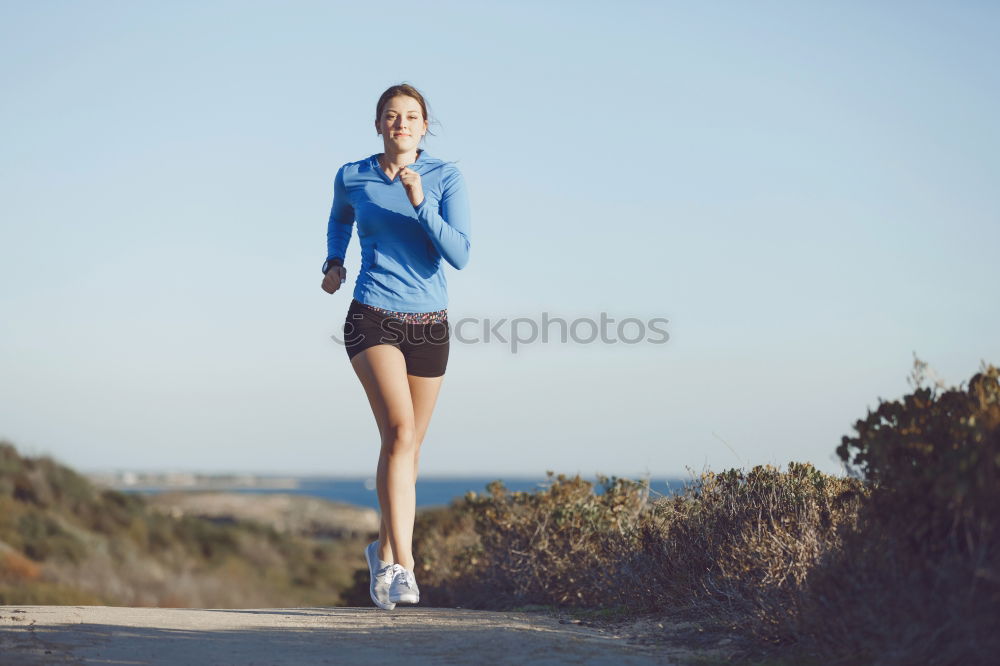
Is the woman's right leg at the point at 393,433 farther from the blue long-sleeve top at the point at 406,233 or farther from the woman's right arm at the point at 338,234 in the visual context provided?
the woman's right arm at the point at 338,234

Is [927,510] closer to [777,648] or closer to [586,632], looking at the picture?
[777,648]

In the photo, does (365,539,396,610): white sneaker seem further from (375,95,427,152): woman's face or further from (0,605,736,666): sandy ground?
(375,95,427,152): woman's face

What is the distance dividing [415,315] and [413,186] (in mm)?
752

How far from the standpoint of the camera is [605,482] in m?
9.02

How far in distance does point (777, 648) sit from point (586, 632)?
4.38 ft

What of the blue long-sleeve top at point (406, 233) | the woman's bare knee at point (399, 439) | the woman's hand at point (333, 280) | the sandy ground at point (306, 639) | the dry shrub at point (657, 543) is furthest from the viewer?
the woman's hand at point (333, 280)

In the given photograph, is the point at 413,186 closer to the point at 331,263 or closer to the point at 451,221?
the point at 451,221

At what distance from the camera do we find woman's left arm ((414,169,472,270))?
5.67 meters

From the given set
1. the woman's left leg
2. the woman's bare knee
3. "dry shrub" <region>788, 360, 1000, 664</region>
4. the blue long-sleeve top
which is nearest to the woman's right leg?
the woman's bare knee

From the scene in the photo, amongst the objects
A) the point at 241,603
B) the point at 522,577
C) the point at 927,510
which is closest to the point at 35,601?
the point at 241,603

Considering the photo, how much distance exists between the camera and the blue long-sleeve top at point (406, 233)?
5.80 meters

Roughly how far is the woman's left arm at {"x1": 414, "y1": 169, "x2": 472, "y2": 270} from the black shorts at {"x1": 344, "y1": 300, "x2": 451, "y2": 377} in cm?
44

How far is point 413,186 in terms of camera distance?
5.61m

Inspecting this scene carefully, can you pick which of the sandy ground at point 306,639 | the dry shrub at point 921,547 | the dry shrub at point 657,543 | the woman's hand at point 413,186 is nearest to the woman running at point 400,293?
the woman's hand at point 413,186
